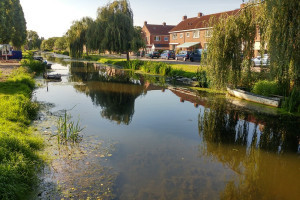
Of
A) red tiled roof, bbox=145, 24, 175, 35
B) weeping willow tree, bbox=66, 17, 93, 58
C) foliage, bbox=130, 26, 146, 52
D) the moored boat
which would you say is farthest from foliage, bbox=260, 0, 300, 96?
red tiled roof, bbox=145, 24, 175, 35

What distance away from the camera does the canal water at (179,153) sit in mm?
6008

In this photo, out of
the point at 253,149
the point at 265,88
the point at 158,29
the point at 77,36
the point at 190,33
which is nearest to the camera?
the point at 253,149

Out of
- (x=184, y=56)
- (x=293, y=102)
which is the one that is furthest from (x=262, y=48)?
(x=184, y=56)

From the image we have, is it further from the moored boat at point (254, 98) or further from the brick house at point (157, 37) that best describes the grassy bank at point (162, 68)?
the brick house at point (157, 37)

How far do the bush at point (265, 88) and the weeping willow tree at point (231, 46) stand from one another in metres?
1.05

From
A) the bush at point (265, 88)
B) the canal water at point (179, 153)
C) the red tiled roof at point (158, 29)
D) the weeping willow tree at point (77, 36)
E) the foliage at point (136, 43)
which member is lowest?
the canal water at point (179, 153)

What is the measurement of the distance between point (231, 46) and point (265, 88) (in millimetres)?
3103

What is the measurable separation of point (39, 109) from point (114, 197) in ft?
28.8

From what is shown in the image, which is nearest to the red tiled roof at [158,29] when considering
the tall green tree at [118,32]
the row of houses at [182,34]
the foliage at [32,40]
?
the row of houses at [182,34]

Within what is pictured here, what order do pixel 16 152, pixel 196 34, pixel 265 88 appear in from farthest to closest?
pixel 196 34
pixel 265 88
pixel 16 152

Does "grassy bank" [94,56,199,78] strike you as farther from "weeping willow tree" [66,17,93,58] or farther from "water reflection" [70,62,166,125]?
"weeping willow tree" [66,17,93,58]

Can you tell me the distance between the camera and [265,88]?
14.1m

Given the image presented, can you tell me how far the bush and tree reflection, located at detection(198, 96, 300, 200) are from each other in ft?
7.70

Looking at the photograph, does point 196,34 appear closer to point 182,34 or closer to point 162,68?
point 182,34
